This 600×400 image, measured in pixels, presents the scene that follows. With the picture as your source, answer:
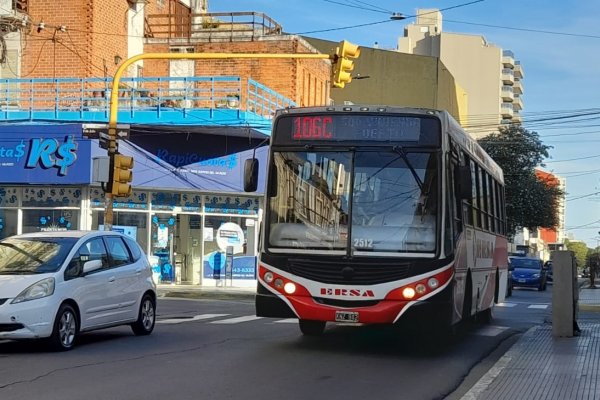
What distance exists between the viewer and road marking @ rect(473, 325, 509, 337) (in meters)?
15.0

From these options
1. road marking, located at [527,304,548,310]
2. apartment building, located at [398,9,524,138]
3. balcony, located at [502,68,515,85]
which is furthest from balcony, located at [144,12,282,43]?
balcony, located at [502,68,515,85]

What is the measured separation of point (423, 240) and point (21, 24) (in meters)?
25.1

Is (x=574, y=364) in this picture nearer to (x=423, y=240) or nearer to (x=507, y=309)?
(x=423, y=240)

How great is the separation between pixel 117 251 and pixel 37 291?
2198 mm

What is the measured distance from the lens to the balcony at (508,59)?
110 metres

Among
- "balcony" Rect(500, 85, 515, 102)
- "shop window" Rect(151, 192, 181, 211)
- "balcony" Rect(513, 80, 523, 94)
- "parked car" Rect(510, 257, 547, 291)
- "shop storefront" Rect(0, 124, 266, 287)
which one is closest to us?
"shop storefront" Rect(0, 124, 266, 287)

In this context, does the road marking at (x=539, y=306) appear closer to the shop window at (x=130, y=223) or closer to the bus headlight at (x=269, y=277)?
the shop window at (x=130, y=223)

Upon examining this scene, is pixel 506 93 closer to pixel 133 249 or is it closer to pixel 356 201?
pixel 133 249

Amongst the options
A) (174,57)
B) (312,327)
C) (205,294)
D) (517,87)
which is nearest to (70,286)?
(312,327)

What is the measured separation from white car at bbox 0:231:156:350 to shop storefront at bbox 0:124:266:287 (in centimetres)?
1516

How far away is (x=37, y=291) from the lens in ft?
35.1

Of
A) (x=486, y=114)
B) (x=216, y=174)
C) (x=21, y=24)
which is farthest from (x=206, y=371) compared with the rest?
(x=486, y=114)

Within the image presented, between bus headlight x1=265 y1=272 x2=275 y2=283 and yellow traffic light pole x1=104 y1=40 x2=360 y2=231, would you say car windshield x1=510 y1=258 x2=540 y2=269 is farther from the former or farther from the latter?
bus headlight x1=265 y1=272 x2=275 y2=283

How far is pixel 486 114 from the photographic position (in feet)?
330
